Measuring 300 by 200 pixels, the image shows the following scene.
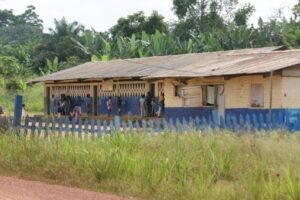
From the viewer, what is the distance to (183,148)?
34.1ft

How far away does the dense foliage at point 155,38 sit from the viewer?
39.6 meters

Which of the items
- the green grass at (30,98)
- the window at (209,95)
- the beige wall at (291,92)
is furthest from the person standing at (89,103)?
the beige wall at (291,92)

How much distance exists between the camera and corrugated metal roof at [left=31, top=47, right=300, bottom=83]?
71.7ft

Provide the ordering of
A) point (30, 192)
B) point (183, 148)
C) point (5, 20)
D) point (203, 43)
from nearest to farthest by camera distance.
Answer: point (30, 192) < point (183, 148) < point (203, 43) < point (5, 20)

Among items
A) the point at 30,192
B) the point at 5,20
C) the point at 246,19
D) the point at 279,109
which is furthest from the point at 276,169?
the point at 5,20

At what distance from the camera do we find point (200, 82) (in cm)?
2488

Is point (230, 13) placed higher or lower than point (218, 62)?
higher

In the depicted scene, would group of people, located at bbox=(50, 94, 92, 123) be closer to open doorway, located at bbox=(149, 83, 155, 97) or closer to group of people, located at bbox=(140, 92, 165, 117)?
group of people, located at bbox=(140, 92, 165, 117)

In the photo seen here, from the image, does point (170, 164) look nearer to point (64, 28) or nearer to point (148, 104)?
point (148, 104)

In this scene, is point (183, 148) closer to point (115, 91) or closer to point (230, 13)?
point (115, 91)

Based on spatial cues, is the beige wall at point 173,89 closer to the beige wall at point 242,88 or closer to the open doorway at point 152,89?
the beige wall at point 242,88

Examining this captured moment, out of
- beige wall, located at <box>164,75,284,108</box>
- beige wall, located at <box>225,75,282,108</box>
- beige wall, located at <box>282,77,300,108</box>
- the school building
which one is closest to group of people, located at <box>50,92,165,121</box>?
the school building

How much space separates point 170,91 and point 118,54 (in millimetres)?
14407

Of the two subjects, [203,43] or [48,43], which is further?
[48,43]
